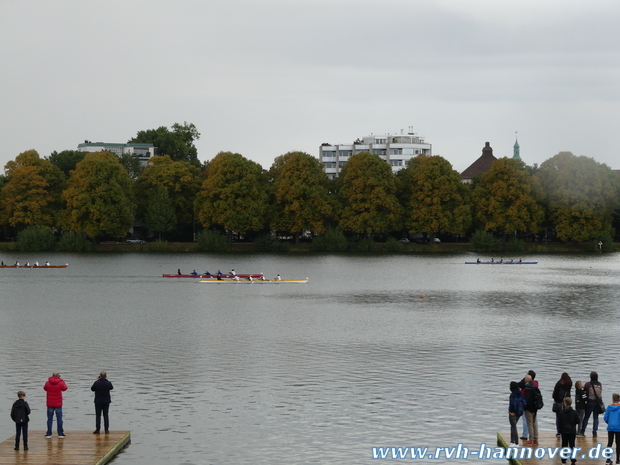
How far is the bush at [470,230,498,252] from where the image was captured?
15677 cm

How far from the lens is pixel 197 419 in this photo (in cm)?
3416

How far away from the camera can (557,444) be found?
89.6ft

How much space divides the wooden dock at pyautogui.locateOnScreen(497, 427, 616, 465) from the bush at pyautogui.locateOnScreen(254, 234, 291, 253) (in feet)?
428

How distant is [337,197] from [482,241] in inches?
1152

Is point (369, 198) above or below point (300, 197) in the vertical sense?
below

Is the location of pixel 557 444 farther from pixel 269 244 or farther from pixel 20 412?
pixel 269 244

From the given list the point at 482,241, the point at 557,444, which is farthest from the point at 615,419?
the point at 482,241

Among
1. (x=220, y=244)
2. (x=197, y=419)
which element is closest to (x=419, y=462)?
(x=197, y=419)

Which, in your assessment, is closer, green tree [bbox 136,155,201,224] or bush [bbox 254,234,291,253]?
bush [bbox 254,234,291,253]

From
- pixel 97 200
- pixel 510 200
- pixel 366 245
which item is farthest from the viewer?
pixel 366 245

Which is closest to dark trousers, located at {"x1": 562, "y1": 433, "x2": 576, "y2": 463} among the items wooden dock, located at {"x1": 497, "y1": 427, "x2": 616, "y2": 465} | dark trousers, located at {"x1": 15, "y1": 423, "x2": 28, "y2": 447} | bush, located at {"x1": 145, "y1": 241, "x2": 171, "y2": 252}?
wooden dock, located at {"x1": 497, "y1": 427, "x2": 616, "y2": 465}

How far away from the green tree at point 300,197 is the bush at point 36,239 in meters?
41.4

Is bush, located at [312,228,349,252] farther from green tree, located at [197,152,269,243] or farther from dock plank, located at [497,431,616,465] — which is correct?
dock plank, located at [497,431,616,465]

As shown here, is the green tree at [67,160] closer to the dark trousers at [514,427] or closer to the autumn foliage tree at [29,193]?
the autumn foliage tree at [29,193]
